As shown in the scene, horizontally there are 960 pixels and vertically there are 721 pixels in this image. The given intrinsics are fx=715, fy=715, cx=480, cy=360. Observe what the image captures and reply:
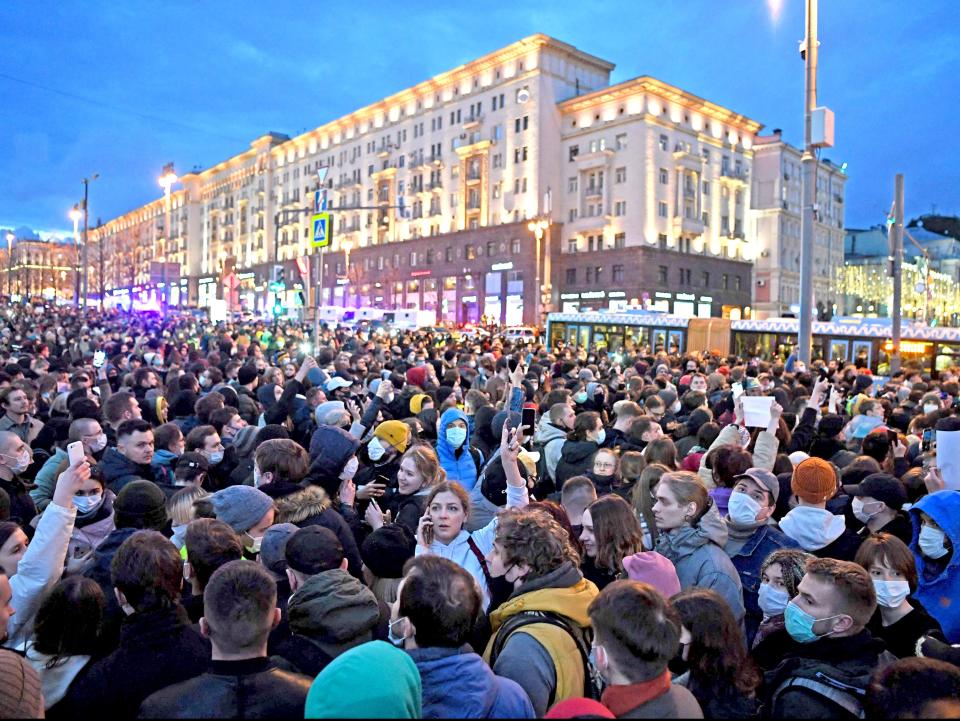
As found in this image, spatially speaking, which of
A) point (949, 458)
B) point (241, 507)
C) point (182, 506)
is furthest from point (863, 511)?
point (182, 506)

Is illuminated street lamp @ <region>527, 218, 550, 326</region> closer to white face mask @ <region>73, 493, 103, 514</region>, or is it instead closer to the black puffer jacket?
the black puffer jacket

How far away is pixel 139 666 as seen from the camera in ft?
9.22

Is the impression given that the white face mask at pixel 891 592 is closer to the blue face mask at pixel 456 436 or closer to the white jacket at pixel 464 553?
the white jacket at pixel 464 553

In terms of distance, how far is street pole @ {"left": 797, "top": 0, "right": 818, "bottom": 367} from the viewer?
16.5 metres

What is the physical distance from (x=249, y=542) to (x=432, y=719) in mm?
2000

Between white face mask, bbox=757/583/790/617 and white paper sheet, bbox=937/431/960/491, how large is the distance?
2731 mm

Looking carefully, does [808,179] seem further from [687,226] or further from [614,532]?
[687,226]

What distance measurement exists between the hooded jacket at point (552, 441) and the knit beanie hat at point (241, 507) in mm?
3701

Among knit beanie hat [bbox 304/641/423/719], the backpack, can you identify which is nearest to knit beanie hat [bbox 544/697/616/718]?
knit beanie hat [bbox 304/641/423/719]

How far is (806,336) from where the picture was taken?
1725 centimetres

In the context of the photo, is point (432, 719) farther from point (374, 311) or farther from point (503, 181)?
point (503, 181)

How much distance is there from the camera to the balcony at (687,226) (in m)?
60.2

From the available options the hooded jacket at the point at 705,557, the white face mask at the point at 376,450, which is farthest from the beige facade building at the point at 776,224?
the hooded jacket at the point at 705,557

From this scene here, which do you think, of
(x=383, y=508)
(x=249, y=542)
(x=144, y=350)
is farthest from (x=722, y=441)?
(x=144, y=350)
